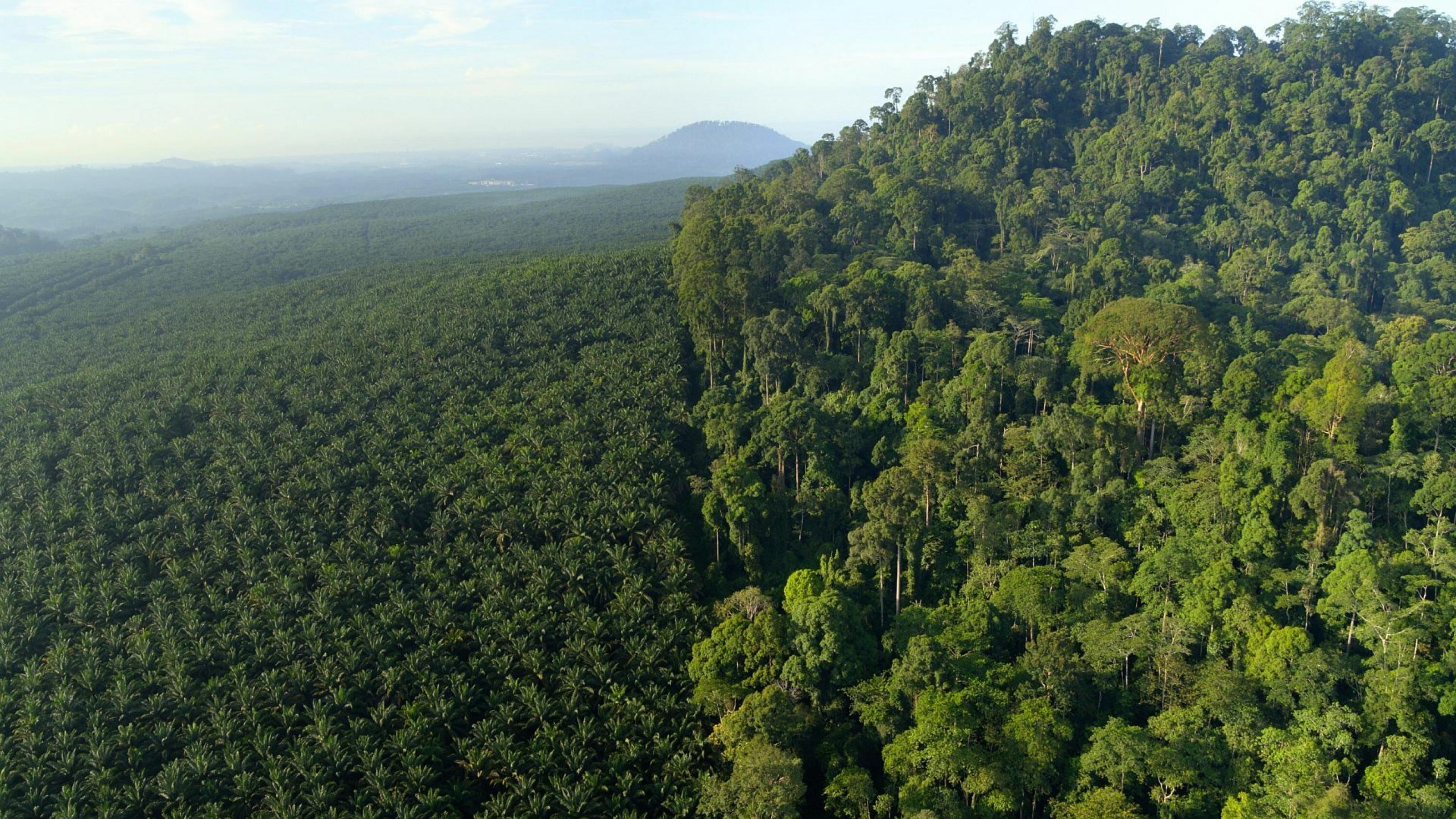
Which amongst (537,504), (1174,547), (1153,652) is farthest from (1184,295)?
(537,504)

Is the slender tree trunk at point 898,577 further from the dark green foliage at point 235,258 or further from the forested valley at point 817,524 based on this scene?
the dark green foliage at point 235,258

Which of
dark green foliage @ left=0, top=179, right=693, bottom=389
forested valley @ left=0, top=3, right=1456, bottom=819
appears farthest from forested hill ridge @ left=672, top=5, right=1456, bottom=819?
dark green foliage @ left=0, top=179, right=693, bottom=389

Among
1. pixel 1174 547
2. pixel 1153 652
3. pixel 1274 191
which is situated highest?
pixel 1274 191

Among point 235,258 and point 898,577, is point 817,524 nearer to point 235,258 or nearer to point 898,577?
point 898,577

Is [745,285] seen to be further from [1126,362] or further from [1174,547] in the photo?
[1174,547]

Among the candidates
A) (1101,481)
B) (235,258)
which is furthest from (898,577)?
(235,258)

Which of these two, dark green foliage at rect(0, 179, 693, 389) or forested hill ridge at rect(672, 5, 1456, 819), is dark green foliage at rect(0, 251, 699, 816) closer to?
forested hill ridge at rect(672, 5, 1456, 819)
